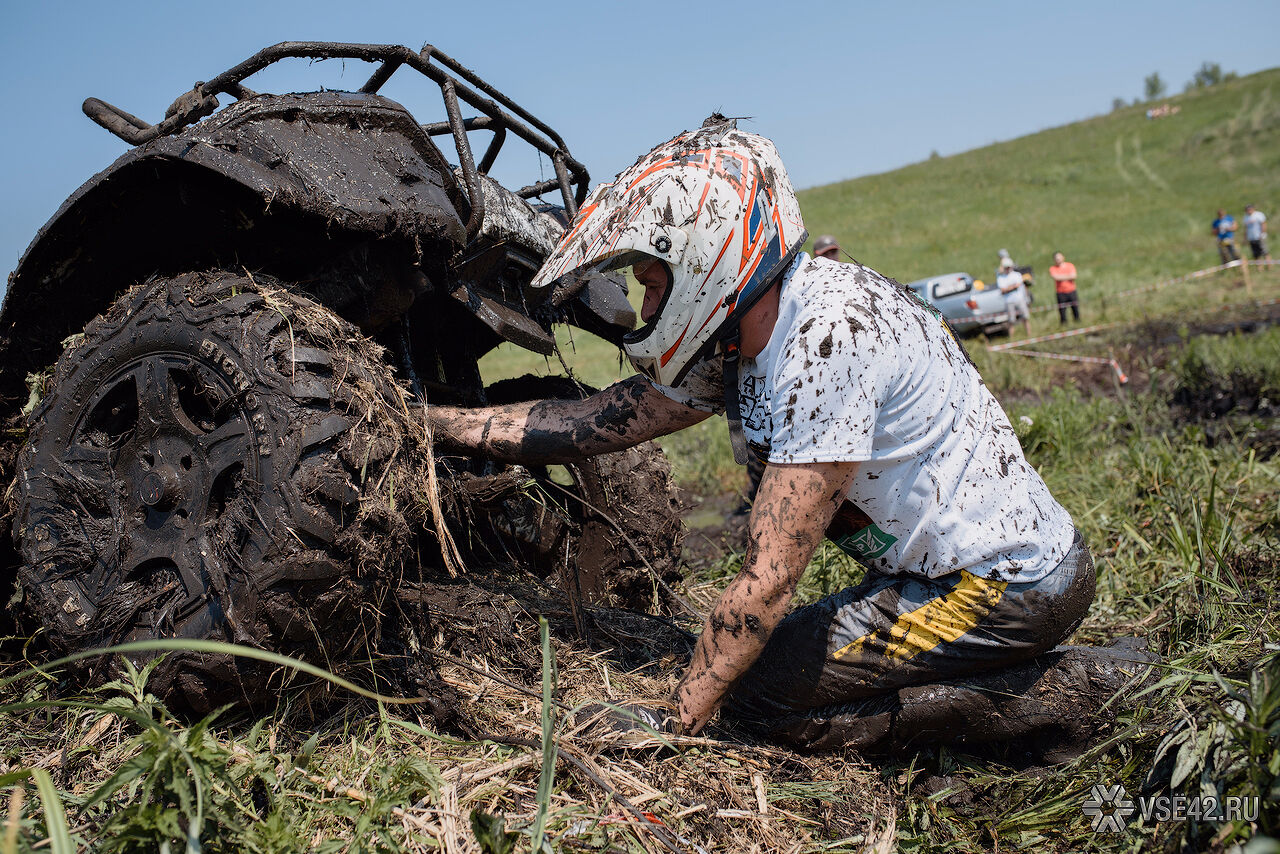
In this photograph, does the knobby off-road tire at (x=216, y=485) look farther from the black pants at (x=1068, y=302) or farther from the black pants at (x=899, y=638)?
the black pants at (x=1068, y=302)

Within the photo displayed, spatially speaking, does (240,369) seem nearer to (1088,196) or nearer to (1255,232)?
(1255,232)

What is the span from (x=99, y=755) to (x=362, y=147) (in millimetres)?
1835

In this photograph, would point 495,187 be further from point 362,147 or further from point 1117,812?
point 1117,812

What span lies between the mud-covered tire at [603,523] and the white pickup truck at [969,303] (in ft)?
40.1

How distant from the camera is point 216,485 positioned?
231cm

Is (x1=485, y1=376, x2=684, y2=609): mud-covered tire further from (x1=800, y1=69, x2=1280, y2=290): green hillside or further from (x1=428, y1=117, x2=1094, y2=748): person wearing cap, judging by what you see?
(x1=800, y1=69, x2=1280, y2=290): green hillside

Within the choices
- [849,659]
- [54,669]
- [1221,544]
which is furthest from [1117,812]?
[54,669]

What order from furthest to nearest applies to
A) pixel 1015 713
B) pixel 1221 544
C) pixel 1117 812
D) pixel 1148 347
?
pixel 1148 347
pixel 1221 544
pixel 1015 713
pixel 1117 812

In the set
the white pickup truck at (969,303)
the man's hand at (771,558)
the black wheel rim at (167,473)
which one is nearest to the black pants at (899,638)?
the man's hand at (771,558)

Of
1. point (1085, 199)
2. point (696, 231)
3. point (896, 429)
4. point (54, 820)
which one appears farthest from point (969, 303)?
point (1085, 199)

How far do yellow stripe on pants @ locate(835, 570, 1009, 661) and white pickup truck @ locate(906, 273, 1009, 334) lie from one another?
13.1 m

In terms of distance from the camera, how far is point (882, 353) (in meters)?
2.19

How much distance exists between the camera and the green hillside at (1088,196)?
2733 centimetres

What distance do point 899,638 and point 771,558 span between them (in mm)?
550
